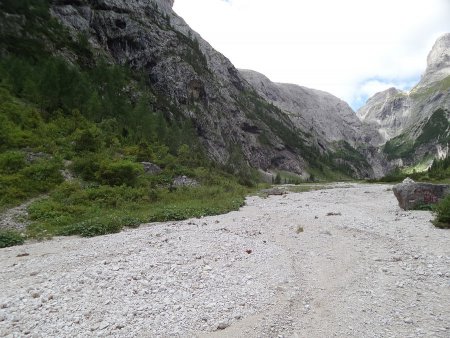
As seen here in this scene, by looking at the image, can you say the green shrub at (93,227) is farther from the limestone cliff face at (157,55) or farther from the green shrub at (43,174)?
the limestone cliff face at (157,55)

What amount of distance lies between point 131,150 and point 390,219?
114 ft

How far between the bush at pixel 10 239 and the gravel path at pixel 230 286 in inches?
47.5

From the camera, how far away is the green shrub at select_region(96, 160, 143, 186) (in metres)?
32.2

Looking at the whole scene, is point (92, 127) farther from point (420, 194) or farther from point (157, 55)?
point (157, 55)

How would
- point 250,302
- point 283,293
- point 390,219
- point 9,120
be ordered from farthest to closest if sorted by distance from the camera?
point 9,120 < point 390,219 < point 283,293 < point 250,302

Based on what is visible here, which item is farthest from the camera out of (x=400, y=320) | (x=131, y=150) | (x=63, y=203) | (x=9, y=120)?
(x=131, y=150)

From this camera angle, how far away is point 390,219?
2238cm

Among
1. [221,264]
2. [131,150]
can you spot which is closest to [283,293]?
[221,264]

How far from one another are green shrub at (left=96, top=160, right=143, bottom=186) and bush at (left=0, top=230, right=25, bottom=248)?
1356 cm

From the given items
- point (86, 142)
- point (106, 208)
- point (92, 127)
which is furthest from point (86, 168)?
point (92, 127)

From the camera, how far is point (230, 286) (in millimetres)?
10797

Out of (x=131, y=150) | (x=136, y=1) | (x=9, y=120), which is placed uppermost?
(x=136, y=1)

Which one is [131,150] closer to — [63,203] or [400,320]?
[63,203]

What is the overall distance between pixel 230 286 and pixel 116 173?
982 inches
